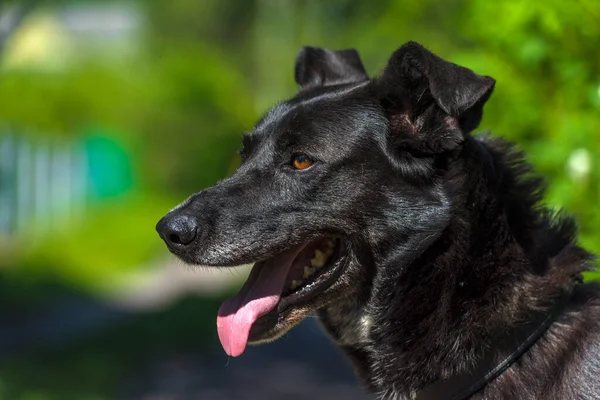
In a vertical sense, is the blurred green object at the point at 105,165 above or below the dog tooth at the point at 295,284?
below

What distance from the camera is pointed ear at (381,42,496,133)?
9.81 ft

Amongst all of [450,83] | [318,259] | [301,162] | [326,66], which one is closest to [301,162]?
[301,162]

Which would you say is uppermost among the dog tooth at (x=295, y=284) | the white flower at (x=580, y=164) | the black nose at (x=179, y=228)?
the white flower at (x=580, y=164)

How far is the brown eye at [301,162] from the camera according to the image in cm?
336

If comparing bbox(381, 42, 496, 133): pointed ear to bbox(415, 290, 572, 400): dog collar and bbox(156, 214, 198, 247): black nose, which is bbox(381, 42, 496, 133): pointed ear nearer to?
bbox(415, 290, 572, 400): dog collar

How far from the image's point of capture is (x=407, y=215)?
10.7ft

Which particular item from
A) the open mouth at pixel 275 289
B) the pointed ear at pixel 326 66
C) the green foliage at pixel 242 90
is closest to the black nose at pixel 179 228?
the open mouth at pixel 275 289

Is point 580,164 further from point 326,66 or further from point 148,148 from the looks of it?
point 148,148

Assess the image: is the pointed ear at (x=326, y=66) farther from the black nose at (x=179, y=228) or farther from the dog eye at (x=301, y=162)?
the black nose at (x=179, y=228)

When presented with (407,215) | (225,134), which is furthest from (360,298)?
(225,134)

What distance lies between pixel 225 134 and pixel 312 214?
1336 centimetres

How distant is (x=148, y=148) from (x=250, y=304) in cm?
1416

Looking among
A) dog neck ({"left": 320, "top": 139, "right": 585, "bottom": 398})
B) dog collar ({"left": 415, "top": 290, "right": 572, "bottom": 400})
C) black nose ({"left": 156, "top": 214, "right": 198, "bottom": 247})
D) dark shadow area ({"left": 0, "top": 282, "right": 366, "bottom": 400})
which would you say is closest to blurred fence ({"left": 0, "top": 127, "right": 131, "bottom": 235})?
dark shadow area ({"left": 0, "top": 282, "right": 366, "bottom": 400})

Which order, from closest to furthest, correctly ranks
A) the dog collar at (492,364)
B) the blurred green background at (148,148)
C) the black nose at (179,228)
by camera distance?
the dog collar at (492,364) → the black nose at (179,228) → the blurred green background at (148,148)
